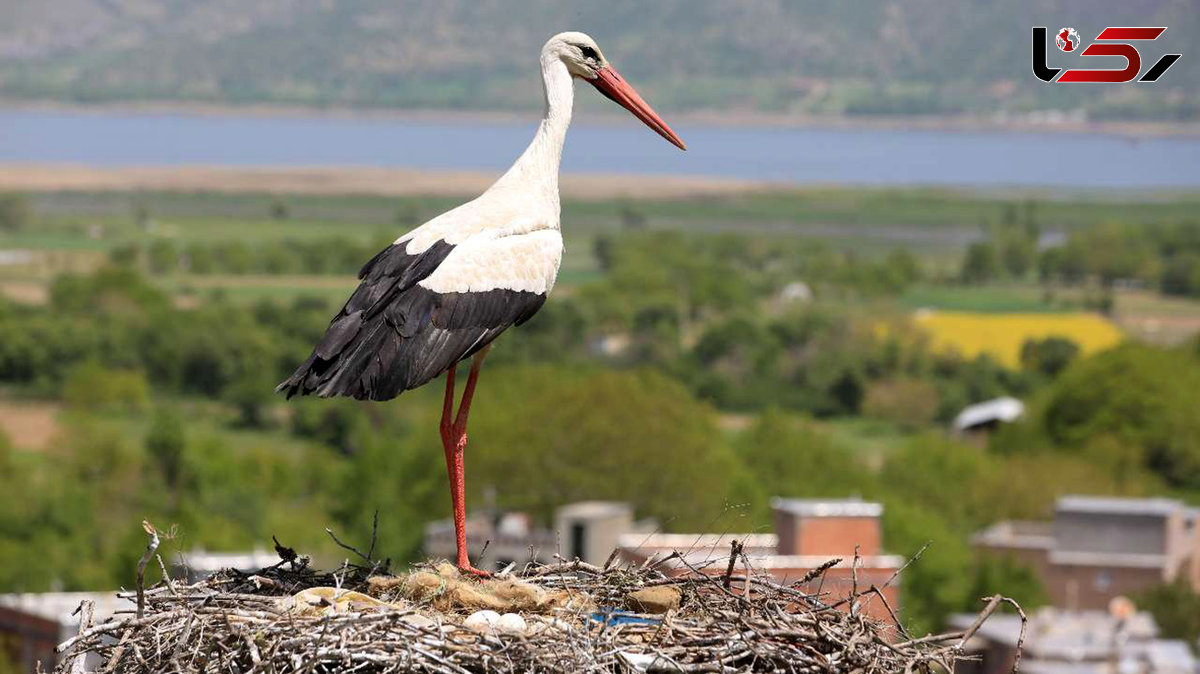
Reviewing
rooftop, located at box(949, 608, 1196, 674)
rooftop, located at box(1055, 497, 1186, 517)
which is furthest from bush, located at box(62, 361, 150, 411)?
rooftop, located at box(949, 608, 1196, 674)

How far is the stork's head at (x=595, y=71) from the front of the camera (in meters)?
13.6

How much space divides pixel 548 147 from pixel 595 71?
1.88 feet

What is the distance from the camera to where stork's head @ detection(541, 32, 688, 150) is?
44.5 ft

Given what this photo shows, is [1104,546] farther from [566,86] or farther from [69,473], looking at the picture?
[566,86]

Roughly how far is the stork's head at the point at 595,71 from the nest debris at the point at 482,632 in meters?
2.77

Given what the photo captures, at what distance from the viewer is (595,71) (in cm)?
1370

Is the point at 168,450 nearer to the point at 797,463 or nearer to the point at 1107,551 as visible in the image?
the point at 797,463

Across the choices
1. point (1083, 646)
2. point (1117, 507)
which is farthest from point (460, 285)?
point (1117, 507)

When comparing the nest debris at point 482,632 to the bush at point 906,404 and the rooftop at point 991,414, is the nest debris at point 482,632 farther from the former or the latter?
the bush at point 906,404

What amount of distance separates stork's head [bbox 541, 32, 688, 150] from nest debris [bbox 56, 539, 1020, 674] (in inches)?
109

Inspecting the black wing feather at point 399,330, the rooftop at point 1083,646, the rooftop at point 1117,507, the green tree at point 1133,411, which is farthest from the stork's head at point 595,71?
the green tree at point 1133,411

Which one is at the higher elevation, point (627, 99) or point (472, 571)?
point (627, 99)

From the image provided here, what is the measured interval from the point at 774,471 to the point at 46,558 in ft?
102

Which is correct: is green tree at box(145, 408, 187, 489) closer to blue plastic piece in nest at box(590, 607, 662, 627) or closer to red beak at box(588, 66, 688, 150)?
red beak at box(588, 66, 688, 150)
